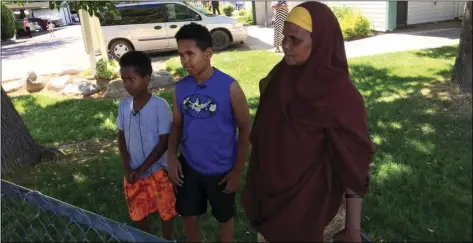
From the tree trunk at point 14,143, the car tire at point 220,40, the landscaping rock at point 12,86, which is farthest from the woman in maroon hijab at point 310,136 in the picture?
the car tire at point 220,40

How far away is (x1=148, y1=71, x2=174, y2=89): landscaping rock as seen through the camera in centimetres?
867

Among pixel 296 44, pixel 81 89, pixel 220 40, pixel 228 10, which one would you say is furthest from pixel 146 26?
pixel 228 10

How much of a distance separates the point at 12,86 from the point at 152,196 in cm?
911

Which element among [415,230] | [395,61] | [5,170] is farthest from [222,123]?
[395,61]

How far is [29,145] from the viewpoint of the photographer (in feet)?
14.0

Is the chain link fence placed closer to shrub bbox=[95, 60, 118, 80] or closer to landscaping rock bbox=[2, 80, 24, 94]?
shrub bbox=[95, 60, 118, 80]

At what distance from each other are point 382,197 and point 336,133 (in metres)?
1.99

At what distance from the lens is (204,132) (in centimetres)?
199

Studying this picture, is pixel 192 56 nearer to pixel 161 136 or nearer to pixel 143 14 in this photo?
pixel 161 136

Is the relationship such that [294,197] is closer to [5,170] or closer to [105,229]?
[105,229]

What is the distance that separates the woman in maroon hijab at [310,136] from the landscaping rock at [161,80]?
7.33m

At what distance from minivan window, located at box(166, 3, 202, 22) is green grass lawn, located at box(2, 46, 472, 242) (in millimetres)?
6327

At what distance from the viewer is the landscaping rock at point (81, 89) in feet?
29.1

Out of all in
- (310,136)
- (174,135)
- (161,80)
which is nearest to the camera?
(310,136)
